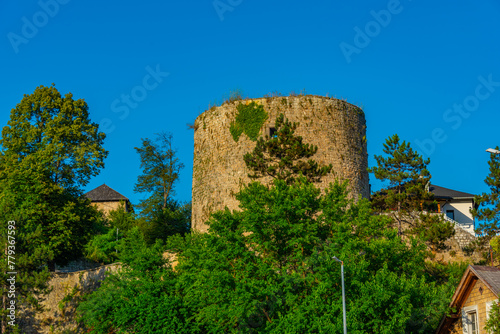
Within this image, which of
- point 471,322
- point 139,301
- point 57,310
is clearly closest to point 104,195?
point 57,310

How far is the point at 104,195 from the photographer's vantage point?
73.4 metres

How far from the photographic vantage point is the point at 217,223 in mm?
30062

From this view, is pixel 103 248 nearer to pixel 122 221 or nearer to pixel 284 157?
pixel 122 221

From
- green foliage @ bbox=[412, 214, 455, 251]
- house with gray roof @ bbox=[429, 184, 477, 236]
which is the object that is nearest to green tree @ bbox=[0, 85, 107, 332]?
green foliage @ bbox=[412, 214, 455, 251]

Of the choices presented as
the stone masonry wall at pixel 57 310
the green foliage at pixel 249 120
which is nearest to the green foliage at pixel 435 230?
the green foliage at pixel 249 120

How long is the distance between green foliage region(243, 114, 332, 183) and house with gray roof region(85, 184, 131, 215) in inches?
1347

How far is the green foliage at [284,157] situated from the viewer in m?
38.5

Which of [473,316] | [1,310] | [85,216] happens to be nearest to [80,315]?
[1,310]

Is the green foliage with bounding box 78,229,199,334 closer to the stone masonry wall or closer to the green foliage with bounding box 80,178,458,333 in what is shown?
the green foliage with bounding box 80,178,458,333

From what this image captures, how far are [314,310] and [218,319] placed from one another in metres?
4.96

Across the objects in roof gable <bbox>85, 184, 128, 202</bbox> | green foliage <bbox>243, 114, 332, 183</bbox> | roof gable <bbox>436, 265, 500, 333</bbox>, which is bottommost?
roof gable <bbox>436, 265, 500, 333</bbox>

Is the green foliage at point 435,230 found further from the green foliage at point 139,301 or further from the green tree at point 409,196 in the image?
the green foliage at point 139,301

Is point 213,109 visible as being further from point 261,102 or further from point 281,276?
point 281,276

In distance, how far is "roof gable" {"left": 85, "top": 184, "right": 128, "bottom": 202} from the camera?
72.2 m
